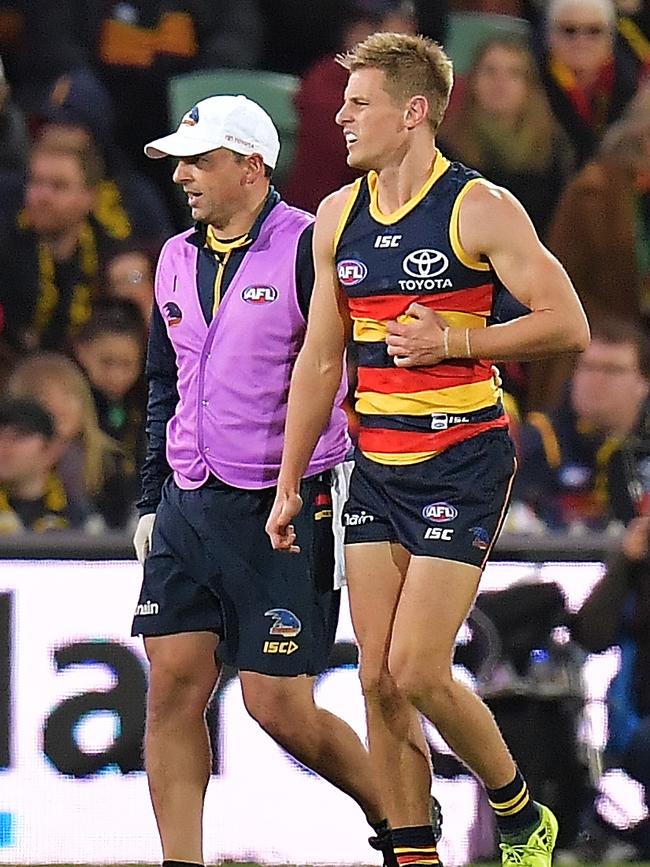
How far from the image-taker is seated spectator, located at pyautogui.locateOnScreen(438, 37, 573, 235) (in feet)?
29.3

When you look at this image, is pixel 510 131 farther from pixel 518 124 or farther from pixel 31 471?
pixel 31 471

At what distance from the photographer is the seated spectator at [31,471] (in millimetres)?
7406

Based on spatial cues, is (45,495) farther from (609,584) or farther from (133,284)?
(609,584)

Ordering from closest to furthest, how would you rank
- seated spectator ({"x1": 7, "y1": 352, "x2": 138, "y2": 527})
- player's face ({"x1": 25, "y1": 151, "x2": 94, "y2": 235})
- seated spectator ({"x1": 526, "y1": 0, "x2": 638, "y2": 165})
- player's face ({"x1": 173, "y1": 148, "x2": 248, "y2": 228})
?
player's face ({"x1": 173, "y1": 148, "x2": 248, "y2": 228}) < seated spectator ({"x1": 7, "y1": 352, "x2": 138, "y2": 527}) < player's face ({"x1": 25, "y1": 151, "x2": 94, "y2": 235}) < seated spectator ({"x1": 526, "y1": 0, "x2": 638, "y2": 165})

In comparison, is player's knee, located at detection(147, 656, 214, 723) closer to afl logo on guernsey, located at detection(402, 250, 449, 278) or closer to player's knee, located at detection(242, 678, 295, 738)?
player's knee, located at detection(242, 678, 295, 738)

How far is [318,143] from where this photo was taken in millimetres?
8836

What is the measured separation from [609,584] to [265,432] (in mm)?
1955

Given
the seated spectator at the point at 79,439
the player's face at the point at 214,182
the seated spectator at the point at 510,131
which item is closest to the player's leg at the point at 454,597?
the player's face at the point at 214,182

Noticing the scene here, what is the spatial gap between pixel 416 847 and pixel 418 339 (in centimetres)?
132

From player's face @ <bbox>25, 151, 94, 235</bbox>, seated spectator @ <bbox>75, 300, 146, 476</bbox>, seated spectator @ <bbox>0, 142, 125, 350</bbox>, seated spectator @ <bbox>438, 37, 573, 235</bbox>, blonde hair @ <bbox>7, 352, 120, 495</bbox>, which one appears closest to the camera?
blonde hair @ <bbox>7, 352, 120, 495</bbox>

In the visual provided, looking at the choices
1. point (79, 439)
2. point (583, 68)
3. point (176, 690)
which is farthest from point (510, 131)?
point (176, 690)

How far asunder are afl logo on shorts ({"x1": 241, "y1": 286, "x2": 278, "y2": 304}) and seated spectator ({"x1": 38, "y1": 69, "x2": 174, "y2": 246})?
3.39 meters

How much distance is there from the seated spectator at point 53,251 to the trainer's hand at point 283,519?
3.41 m

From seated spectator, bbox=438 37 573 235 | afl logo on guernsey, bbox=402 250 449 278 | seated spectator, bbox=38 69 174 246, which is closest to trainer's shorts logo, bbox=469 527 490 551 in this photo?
afl logo on guernsey, bbox=402 250 449 278
